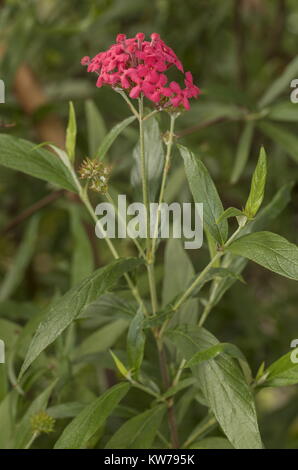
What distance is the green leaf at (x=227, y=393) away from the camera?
511mm

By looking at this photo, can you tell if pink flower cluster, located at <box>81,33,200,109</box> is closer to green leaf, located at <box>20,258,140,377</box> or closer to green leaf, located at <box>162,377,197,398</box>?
green leaf, located at <box>20,258,140,377</box>

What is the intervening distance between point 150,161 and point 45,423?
0.82 ft

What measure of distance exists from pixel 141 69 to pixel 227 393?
0.82ft

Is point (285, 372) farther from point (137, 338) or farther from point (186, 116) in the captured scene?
point (186, 116)

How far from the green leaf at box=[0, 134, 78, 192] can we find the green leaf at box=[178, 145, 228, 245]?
0.13 metres

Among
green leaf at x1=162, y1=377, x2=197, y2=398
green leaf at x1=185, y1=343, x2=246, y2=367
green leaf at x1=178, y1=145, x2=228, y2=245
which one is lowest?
green leaf at x1=162, y1=377, x2=197, y2=398

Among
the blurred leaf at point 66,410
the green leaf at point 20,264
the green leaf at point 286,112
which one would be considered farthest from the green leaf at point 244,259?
the green leaf at point 20,264

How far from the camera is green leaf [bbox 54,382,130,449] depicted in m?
0.53

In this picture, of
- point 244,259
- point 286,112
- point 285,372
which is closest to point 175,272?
point 244,259

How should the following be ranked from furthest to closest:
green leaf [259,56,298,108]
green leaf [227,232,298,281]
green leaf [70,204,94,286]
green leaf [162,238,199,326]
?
1. green leaf [259,56,298,108]
2. green leaf [70,204,94,286]
3. green leaf [162,238,199,326]
4. green leaf [227,232,298,281]

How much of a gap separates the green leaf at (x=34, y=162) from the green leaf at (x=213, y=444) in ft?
0.82

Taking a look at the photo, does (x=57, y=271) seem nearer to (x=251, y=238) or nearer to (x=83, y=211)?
(x=83, y=211)

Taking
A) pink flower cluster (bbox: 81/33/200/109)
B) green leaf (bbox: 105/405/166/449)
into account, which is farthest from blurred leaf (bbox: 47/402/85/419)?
pink flower cluster (bbox: 81/33/200/109)

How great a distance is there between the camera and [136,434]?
585 mm
